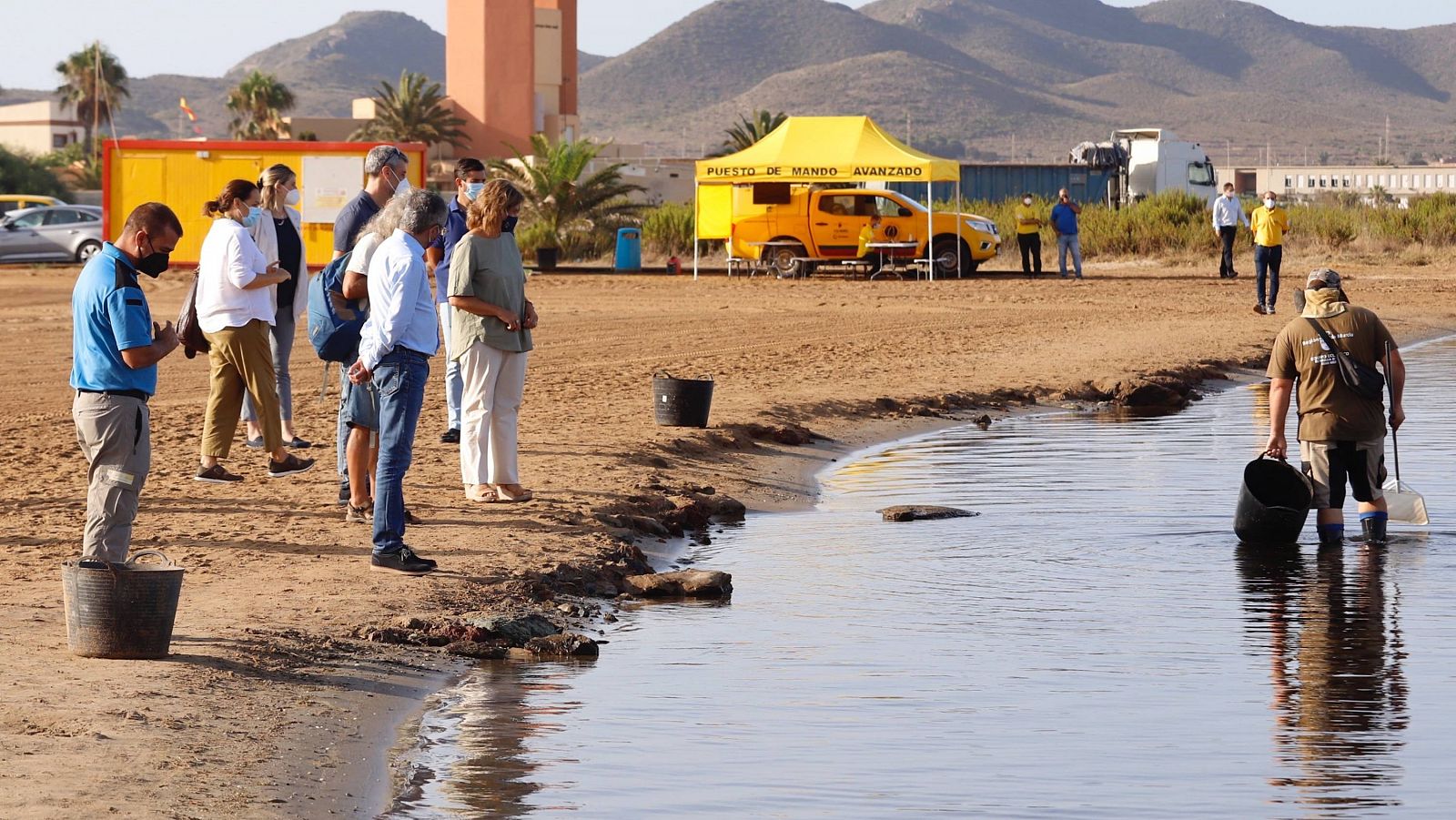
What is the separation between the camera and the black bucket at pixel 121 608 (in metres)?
6.84

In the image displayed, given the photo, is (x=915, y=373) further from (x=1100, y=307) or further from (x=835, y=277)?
(x=835, y=277)

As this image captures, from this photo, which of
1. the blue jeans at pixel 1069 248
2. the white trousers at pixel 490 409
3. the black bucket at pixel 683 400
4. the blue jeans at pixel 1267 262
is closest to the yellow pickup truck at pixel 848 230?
the blue jeans at pixel 1069 248

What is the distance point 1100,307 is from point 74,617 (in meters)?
22.1

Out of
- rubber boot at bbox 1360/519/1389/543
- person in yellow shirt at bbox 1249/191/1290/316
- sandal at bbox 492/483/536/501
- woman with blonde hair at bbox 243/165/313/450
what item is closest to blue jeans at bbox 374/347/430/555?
sandal at bbox 492/483/536/501

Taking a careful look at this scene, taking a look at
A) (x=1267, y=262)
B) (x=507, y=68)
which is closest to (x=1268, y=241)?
(x=1267, y=262)

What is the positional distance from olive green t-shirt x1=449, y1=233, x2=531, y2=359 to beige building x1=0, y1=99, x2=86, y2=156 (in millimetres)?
99944

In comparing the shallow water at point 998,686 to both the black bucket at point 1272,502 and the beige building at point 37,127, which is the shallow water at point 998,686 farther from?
the beige building at point 37,127

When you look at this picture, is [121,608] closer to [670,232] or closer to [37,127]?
[670,232]

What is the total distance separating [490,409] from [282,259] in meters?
1.98

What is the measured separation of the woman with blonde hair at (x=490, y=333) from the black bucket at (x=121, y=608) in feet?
10.8

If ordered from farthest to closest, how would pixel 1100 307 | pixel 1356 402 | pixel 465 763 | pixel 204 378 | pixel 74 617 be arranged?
pixel 1100 307 < pixel 204 378 < pixel 1356 402 < pixel 74 617 < pixel 465 763

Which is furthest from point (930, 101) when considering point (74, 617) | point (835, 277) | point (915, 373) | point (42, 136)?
point (74, 617)

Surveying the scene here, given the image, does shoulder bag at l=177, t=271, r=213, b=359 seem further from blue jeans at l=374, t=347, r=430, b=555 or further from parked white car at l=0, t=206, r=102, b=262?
parked white car at l=0, t=206, r=102, b=262

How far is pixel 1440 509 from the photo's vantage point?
11.5 m
